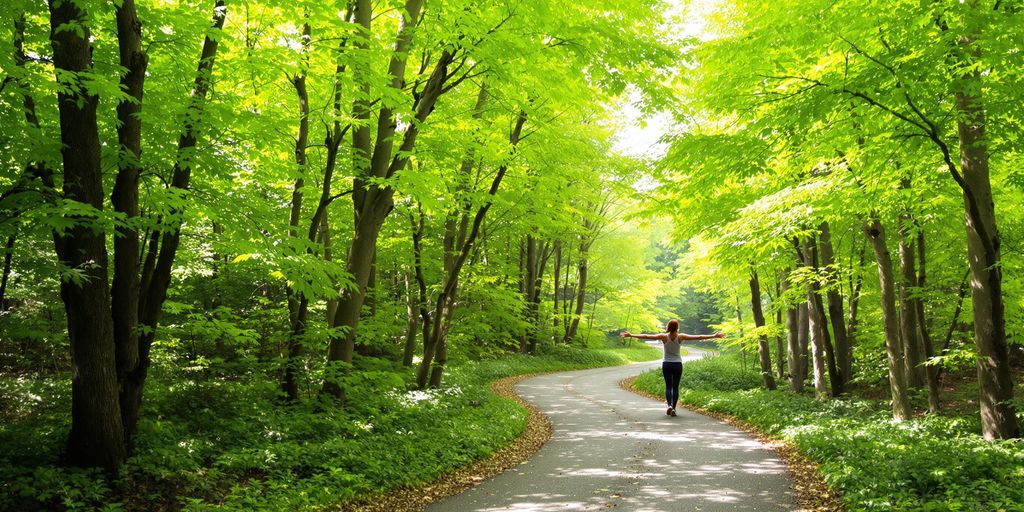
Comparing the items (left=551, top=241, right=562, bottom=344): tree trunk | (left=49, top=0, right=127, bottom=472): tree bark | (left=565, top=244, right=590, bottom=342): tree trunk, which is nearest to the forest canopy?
(left=49, top=0, right=127, bottom=472): tree bark

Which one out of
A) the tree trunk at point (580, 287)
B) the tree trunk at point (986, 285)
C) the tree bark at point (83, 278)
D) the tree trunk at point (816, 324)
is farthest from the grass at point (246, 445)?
the tree trunk at point (580, 287)

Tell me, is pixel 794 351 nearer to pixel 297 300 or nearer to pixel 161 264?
pixel 297 300

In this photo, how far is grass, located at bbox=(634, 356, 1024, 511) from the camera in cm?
525

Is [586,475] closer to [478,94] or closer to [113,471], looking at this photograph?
[113,471]

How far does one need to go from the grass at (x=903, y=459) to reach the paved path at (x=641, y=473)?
2.15 feet

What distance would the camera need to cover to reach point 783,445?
9211 mm

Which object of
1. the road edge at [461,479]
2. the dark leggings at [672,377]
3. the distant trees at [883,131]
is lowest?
the road edge at [461,479]

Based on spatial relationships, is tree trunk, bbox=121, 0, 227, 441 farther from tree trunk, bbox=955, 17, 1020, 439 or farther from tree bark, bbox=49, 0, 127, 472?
tree trunk, bbox=955, 17, 1020, 439

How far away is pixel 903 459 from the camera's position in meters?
6.21

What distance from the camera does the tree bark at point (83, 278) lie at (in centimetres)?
563

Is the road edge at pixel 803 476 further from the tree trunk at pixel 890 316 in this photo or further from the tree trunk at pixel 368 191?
the tree trunk at pixel 368 191

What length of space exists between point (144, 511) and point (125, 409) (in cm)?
179

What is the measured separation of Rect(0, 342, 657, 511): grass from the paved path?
3.75 ft

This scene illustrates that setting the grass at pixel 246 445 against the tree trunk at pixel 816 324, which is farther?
the tree trunk at pixel 816 324
